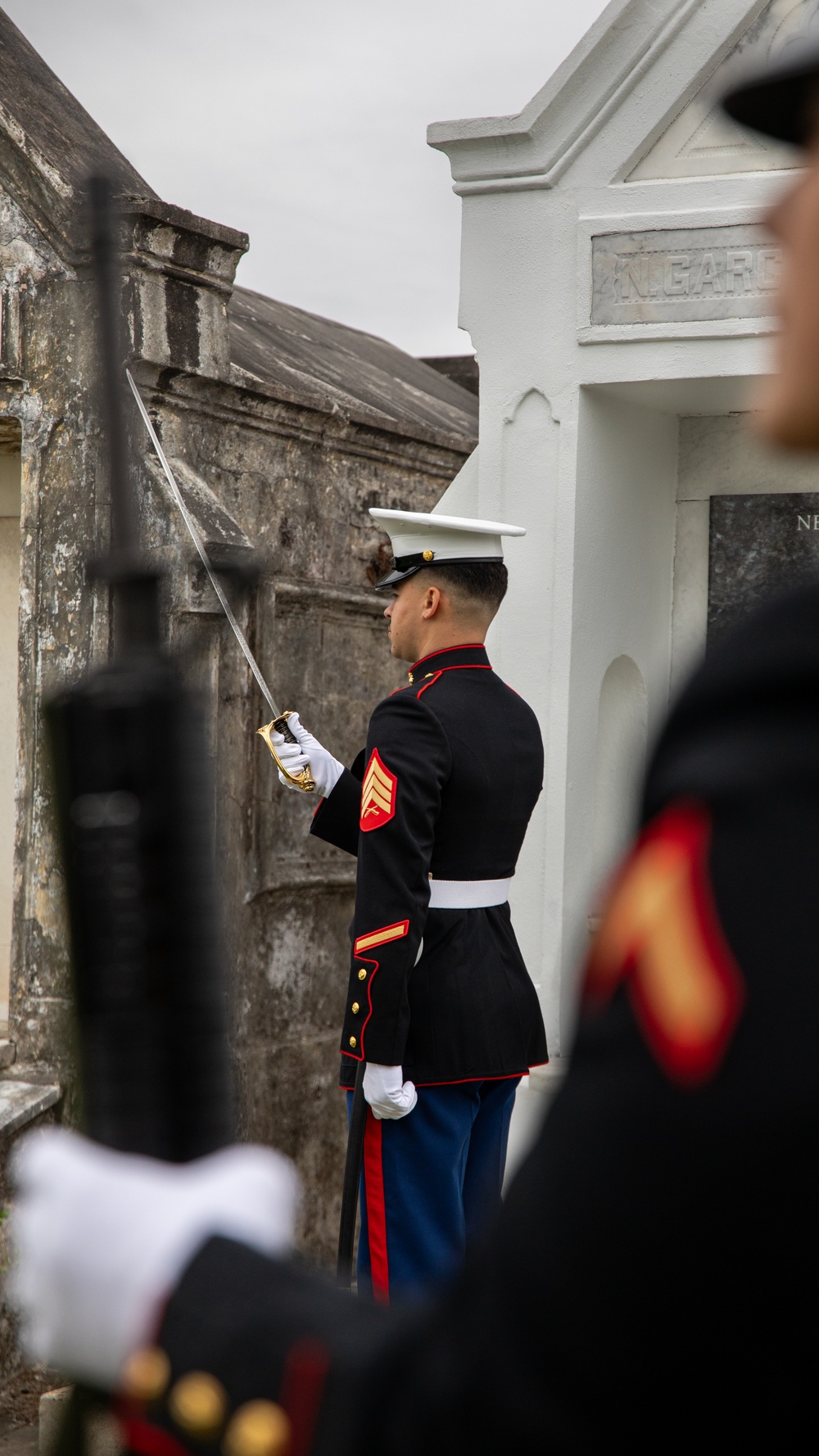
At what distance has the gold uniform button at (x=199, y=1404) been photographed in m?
0.77

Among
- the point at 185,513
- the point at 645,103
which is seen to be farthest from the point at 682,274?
the point at 185,513

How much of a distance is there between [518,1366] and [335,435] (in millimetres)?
4434

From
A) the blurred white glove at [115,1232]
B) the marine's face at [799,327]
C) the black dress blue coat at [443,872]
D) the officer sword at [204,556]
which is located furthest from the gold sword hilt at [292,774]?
the marine's face at [799,327]

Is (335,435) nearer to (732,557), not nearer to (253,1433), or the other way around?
(732,557)

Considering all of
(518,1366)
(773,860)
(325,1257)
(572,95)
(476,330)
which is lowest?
Answer: (325,1257)

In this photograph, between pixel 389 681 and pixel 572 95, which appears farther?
pixel 389 681

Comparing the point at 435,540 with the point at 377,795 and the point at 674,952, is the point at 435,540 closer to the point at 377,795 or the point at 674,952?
the point at 377,795

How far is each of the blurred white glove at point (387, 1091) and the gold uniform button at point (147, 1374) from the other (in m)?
2.55

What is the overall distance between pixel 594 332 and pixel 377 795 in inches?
62.5

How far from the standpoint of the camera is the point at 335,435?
16.0 feet

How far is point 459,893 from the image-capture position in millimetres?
3557

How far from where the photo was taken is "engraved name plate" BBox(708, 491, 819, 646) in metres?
4.52

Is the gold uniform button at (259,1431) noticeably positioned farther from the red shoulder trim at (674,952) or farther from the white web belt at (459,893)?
the white web belt at (459,893)

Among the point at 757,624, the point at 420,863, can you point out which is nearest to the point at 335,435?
the point at 420,863
